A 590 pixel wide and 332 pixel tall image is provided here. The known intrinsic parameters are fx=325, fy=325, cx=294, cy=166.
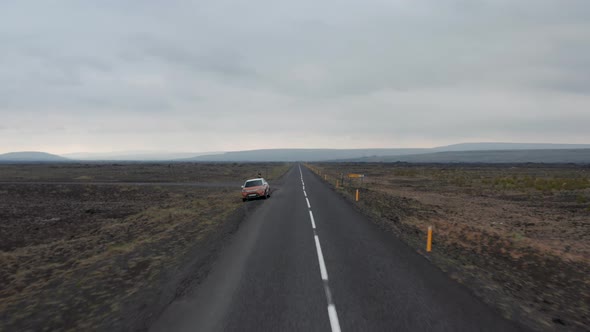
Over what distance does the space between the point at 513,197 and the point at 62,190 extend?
47850 mm

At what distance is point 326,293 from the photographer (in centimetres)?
714

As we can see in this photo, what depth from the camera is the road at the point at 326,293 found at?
584 centimetres

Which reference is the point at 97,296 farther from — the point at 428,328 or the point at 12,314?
A: the point at 428,328

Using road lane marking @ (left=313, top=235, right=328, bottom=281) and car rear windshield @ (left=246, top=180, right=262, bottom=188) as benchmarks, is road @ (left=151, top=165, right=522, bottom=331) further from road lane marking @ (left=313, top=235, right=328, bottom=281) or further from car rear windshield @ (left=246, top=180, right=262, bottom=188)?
car rear windshield @ (left=246, top=180, right=262, bottom=188)

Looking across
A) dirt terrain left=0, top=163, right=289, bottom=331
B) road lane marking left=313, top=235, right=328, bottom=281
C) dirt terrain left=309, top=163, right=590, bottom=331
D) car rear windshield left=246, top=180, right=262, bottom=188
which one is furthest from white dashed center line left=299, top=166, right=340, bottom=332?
car rear windshield left=246, top=180, right=262, bottom=188

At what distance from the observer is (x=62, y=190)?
37188mm

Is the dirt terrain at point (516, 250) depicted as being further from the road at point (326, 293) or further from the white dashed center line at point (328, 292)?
the white dashed center line at point (328, 292)

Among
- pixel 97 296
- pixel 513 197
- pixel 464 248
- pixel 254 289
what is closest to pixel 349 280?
pixel 254 289

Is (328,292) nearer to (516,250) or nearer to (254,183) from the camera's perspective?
(516,250)

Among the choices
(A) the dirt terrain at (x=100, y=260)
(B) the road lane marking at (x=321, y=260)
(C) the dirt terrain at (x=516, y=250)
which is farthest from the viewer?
(B) the road lane marking at (x=321, y=260)

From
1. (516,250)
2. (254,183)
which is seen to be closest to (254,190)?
(254,183)

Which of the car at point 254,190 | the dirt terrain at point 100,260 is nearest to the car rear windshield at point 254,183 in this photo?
the car at point 254,190

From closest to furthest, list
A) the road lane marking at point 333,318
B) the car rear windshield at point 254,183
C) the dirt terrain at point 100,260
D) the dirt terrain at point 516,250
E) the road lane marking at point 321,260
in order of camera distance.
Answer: the road lane marking at point 333,318 < the dirt terrain at point 100,260 < the dirt terrain at point 516,250 < the road lane marking at point 321,260 < the car rear windshield at point 254,183

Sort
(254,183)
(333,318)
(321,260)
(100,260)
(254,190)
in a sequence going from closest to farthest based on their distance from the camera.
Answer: (333,318) < (321,260) < (100,260) < (254,190) < (254,183)
